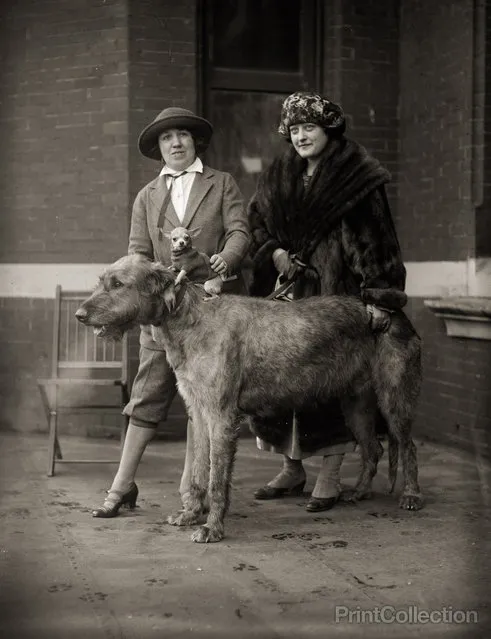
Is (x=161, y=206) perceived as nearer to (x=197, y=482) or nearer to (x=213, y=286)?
(x=213, y=286)

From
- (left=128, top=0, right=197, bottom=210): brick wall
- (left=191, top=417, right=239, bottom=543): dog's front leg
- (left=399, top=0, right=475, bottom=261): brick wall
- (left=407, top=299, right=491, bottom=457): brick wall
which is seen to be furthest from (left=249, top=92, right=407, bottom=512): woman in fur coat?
(left=128, top=0, right=197, bottom=210): brick wall

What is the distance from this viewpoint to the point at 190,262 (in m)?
5.64

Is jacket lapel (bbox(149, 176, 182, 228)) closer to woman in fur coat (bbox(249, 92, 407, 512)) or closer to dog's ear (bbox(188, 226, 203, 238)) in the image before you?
dog's ear (bbox(188, 226, 203, 238))

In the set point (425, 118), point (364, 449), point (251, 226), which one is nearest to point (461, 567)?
point (364, 449)

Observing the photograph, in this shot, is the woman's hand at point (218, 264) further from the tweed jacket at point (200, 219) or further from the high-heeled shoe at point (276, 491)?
the high-heeled shoe at point (276, 491)

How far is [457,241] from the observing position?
322 inches

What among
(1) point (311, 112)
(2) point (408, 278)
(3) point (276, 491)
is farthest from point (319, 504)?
(2) point (408, 278)

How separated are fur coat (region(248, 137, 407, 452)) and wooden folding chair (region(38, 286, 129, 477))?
1.47 m

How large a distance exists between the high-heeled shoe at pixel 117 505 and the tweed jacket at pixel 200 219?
2.99ft

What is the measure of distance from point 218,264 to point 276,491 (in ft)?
5.71

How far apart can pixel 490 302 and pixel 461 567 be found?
113 inches

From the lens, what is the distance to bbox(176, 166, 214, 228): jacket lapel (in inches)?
236

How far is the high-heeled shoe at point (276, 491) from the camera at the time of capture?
6.55 metres

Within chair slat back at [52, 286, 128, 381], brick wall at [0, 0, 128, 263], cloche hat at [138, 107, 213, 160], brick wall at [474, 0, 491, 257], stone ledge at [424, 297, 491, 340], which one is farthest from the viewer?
brick wall at [0, 0, 128, 263]
